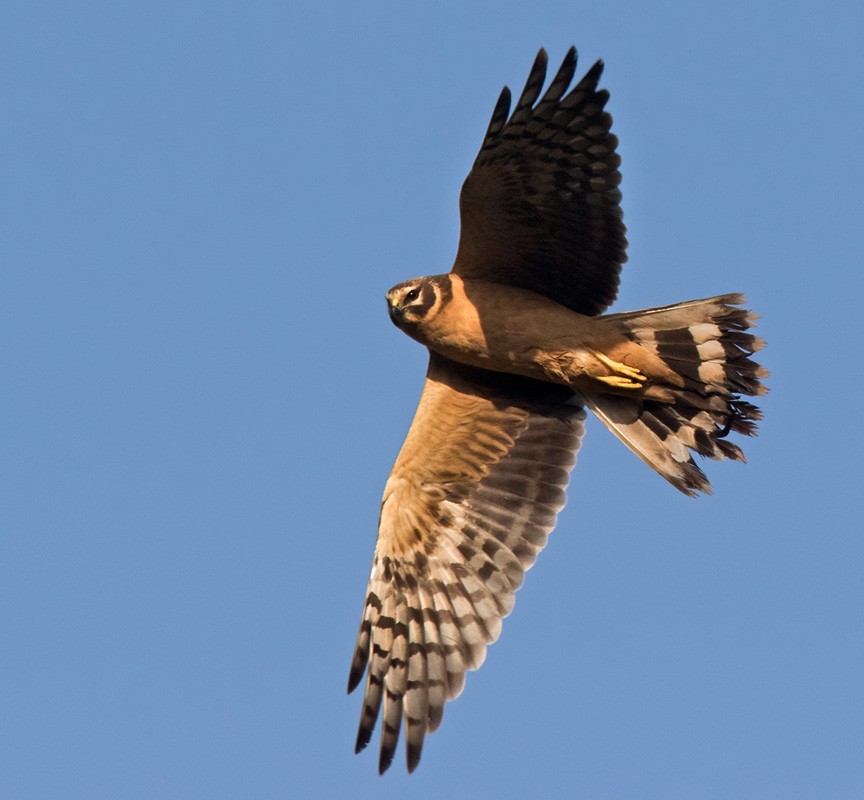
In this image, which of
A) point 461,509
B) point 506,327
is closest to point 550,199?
point 506,327

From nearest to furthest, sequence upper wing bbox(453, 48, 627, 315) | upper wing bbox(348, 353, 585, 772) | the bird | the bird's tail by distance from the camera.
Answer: upper wing bbox(453, 48, 627, 315) < the bird < the bird's tail < upper wing bbox(348, 353, 585, 772)

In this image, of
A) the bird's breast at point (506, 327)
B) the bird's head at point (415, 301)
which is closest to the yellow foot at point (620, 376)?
the bird's breast at point (506, 327)

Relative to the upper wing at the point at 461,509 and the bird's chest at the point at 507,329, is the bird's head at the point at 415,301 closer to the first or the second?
the bird's chest at the point at 507,329

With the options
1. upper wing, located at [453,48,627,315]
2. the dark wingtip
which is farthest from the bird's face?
the dark wingtip

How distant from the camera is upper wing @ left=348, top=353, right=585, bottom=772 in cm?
965

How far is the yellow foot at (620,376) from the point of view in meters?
9.08

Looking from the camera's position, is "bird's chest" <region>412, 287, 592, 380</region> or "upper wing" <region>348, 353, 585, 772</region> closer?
"bird's chest" <region>412, 287, 592, 380</region>

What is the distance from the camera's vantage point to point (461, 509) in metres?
9.91

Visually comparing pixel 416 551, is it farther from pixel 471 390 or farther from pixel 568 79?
pixel 568 79

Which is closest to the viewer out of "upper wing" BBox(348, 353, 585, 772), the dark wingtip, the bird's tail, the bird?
the bird

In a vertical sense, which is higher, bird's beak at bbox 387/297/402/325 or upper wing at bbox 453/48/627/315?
upper wing at bbox 453/48/627/315

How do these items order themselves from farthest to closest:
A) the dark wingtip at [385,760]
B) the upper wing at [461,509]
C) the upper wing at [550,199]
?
the upper wing at [461,509], the dark wingtip at [385,760], the upper wing at [550,199]

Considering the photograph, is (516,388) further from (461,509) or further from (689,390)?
(689,390)

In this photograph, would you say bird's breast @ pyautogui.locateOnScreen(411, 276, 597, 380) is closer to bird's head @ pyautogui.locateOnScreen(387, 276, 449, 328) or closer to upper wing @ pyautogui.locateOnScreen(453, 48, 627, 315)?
bird's head @ pyautogui.locateOnScreen(387, 276, 449, 328)
